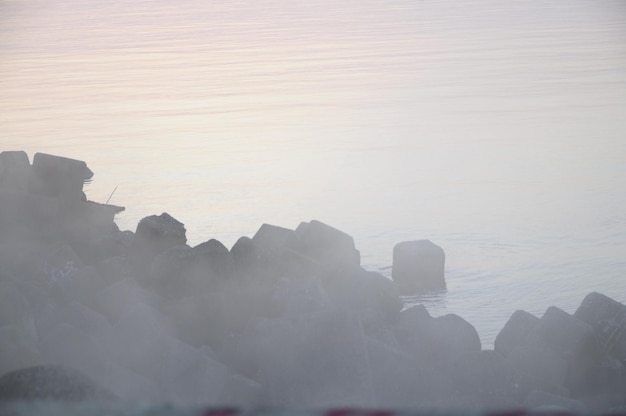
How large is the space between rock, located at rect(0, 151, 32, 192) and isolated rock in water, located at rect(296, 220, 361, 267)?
3.01 m

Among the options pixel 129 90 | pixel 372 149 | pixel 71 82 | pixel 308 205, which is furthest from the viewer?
pixel 71 82

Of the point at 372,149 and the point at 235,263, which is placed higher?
the point at 372,149

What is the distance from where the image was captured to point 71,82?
1208 inches

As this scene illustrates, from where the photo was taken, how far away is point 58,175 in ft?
37.0

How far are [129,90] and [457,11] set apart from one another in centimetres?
2862

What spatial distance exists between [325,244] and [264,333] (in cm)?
256

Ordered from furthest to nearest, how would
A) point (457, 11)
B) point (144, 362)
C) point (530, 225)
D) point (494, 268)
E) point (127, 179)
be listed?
1. point (457, 11)
2. point (127, 179)
3. point (530, 225)
4. point (494, 268)
5. point (144, 362)

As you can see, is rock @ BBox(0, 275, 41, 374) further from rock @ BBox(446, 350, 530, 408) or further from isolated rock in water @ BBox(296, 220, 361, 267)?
isolated rock in water @ BBox(296, 220, 361, 267)

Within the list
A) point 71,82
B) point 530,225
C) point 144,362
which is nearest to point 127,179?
point 530,225

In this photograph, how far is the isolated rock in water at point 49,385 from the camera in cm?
501

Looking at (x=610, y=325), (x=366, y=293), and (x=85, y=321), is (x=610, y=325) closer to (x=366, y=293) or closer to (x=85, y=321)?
(x=366, y=293)

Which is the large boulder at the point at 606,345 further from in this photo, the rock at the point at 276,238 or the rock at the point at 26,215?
the rock at the point at 26,215

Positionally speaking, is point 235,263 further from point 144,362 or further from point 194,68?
point 194,68

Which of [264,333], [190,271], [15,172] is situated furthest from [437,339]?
[15,172]
